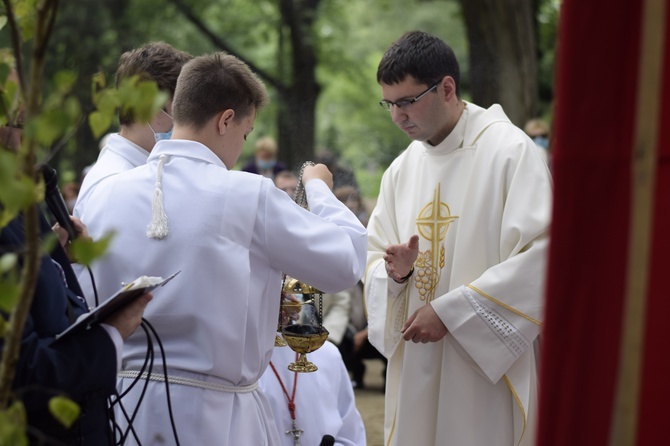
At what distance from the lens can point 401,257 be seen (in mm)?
A: 3658

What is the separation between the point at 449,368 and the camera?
151 inches

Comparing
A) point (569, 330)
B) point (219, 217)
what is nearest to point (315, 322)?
point (219, 217)

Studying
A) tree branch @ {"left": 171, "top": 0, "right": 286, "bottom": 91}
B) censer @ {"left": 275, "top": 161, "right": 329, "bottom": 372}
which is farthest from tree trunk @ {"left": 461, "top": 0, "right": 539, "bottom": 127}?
censer @ {"left": 275, "top": 161, "right": 329, "bottom": 372}

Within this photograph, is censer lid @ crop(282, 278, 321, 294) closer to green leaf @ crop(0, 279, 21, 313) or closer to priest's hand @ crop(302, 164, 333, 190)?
priest's hand @ crop(302, 164, 333, 190)

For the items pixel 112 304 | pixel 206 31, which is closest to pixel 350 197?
pixel 112 304

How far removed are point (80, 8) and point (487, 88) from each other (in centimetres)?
873

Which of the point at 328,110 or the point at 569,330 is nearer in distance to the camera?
the point at 569,330

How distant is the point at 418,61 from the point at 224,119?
1.00 metres

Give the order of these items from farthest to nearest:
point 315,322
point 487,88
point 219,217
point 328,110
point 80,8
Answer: point 328,110, point 80,8, point 487,88, point 315,322, point 219,217

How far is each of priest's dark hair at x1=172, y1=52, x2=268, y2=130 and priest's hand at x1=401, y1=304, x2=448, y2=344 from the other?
1.08 meters

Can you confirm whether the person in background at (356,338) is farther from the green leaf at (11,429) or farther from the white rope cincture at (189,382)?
the green leaf at (11,429)

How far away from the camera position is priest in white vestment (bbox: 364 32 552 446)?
144 inches

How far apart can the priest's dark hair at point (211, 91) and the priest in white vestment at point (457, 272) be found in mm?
842

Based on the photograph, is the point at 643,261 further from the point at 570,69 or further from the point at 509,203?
the point at 509,203
